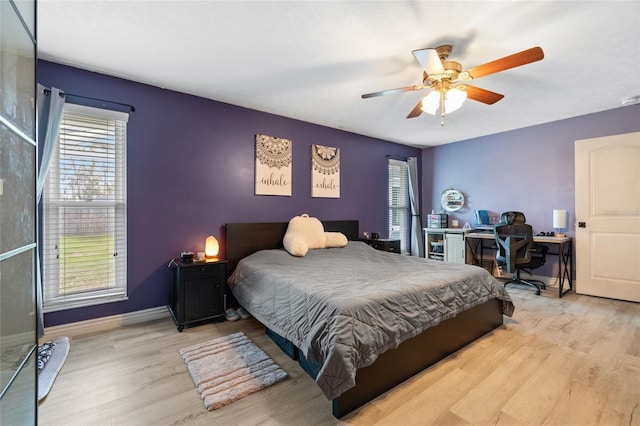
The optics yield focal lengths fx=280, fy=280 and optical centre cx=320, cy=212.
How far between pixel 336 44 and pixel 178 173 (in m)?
2.10

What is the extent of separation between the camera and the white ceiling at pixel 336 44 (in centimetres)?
184

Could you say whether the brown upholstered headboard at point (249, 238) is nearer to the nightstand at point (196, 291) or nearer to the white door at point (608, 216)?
the nightstand at point (196, 291)

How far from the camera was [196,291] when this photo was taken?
108 inches

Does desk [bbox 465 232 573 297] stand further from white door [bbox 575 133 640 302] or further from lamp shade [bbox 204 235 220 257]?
lamp shade [bbox 204 235 220 257]

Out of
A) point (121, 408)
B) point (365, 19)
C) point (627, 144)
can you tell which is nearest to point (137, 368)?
point (121, 408)

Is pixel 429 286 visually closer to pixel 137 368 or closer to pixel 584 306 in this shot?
pixel 137 368

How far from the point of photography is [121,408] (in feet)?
5.29

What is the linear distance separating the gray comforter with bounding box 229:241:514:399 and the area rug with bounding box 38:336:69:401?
1.37 meters

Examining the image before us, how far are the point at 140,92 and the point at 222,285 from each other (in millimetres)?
2162

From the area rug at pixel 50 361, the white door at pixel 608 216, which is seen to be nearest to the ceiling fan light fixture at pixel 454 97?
the white door at pixel 608 216

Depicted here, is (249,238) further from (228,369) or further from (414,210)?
(414,210)

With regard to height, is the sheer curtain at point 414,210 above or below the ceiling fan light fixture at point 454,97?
below

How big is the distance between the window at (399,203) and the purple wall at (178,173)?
1922 millimetres

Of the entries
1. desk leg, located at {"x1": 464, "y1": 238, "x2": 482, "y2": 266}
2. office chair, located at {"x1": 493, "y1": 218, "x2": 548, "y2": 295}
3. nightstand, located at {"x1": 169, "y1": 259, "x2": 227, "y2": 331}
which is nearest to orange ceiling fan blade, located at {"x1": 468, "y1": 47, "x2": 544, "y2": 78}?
office chair, located at {"x1": 493, "y1": 218, "x2": 548, "y2": 295}
